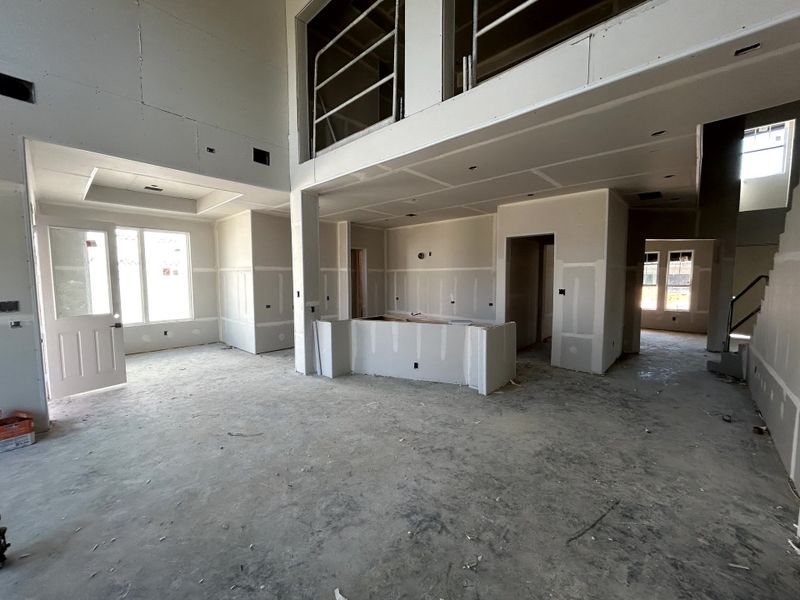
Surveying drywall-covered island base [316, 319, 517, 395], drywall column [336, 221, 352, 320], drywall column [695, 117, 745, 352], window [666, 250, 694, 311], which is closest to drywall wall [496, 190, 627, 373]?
drywall-covered island base [316, 319, 517, 395]

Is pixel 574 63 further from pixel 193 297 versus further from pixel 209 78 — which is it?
pixel 193 297

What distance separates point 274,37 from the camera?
188 inches

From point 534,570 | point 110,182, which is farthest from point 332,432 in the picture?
point 110,182

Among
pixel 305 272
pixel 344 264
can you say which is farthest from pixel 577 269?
pixel 344 264

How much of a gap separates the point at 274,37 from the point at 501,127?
4.14m

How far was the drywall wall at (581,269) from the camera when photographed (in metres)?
5.01

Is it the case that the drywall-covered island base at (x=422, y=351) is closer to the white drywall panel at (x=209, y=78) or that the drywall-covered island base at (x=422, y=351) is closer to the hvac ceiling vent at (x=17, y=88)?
the white drywall panel at (x=209, y=78)

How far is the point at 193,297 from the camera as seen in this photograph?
7.23 m

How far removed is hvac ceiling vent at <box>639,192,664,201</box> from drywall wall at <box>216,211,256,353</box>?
23.1ft

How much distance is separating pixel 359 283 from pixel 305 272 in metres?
4.05

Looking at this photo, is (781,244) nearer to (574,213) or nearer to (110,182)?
(574,213)

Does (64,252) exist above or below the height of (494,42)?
below

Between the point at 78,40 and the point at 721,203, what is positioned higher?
the point at 78,40

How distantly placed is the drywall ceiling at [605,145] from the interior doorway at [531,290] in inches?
52.9
